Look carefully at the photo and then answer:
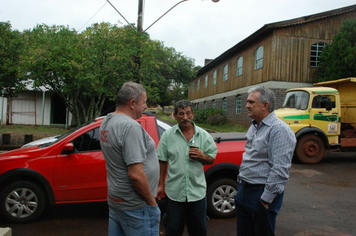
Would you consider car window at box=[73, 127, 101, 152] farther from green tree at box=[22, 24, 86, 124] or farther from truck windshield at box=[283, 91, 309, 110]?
truck windshield at box=[283, 91, 309, 110]

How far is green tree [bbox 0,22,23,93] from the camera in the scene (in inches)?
435

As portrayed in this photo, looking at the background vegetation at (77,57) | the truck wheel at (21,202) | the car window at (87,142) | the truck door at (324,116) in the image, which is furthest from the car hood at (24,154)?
the truck door at (324,116)

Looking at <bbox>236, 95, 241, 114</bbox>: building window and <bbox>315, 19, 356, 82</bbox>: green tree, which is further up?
<bbox>315, 19, 356, 82</bbox>: green tree

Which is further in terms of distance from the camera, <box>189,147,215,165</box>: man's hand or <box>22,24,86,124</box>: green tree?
<box>22,24,86,124</box>: green tree

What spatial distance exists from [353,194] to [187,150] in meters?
5.36

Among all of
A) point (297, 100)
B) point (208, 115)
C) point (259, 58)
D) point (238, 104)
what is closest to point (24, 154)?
point (297, 100)

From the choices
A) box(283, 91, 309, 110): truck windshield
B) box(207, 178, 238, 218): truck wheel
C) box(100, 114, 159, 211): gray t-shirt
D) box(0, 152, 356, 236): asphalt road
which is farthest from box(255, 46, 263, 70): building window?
box(100, 114, 159, 211): gray t-shirt

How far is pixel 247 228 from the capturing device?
2.61 meters

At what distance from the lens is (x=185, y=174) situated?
2721mm

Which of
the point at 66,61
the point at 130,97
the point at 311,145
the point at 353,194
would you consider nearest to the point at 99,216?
the point at 130,97

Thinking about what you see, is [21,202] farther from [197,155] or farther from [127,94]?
[127,94]

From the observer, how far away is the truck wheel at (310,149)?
9.48 meters

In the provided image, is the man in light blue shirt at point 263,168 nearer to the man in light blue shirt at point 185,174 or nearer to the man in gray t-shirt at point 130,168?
the man in light blue shirt at point 185,174

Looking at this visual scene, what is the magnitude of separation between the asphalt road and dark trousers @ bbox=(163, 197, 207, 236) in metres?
1.29
